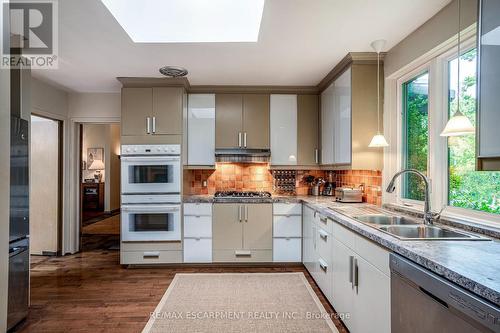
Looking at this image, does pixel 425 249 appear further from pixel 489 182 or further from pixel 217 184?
pixel 217 184

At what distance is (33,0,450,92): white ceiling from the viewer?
1.94 metres

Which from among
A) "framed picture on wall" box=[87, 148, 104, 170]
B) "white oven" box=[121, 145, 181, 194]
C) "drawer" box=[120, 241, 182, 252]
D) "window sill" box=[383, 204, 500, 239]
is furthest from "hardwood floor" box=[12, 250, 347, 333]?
"framed picture on wall" box=[87, 148, 104, 170]

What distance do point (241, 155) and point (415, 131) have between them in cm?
203

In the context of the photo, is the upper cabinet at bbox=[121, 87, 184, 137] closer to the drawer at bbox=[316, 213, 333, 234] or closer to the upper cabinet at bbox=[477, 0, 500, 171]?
the drawer at bbox=[316, 213, 333, 234]

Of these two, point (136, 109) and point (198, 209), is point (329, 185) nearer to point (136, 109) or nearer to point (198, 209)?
point (198, 209)

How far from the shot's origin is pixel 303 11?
1962 mm

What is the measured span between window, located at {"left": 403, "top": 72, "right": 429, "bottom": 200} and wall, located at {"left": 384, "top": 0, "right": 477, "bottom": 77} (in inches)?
8.4

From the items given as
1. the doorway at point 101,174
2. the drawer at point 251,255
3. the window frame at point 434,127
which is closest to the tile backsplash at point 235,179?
the drawer at point 251,255

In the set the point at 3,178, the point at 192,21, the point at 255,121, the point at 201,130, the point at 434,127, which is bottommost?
the point at 3,178

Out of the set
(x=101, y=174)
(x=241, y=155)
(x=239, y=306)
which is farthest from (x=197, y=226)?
(x=101, y=174)

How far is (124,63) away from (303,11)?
1964 millimetres

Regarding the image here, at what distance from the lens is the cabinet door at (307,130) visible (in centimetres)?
381

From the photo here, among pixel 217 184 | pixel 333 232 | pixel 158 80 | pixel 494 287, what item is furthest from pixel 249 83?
pixel 494 287

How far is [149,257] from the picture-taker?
3.41 meters
